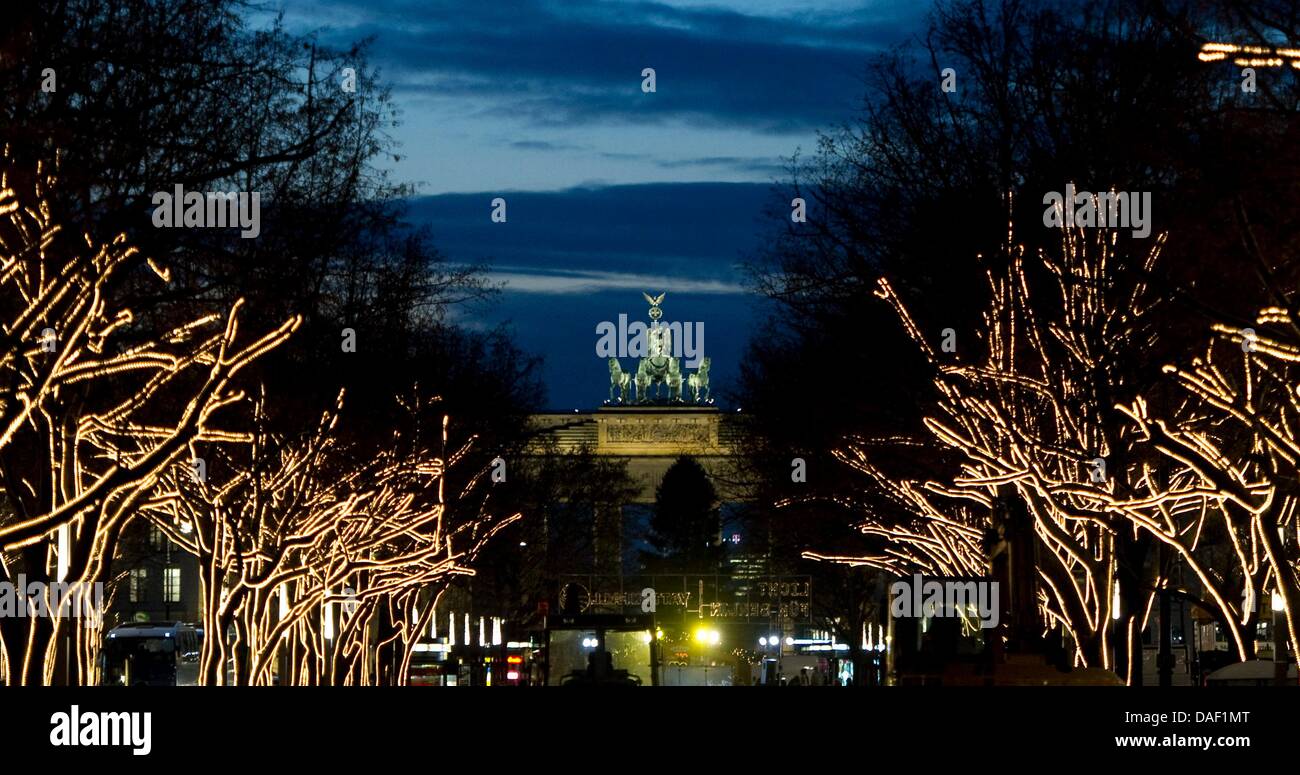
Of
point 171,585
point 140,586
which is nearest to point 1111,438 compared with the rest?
point 171,585

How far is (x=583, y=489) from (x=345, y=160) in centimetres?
6008

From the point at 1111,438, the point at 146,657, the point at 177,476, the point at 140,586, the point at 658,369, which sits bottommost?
the point at 146,657

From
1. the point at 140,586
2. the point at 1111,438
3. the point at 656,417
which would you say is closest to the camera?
the point at 1111,438

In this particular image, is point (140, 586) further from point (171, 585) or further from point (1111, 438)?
point (1111, 438)

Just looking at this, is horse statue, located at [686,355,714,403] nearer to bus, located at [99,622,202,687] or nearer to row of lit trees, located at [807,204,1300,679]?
bus, located at [99,622,202,687]

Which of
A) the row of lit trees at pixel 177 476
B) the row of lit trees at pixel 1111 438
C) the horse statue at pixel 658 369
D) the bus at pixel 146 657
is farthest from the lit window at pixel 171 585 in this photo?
the row of lit trees at pixel 1111 438

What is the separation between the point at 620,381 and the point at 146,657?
289 ft

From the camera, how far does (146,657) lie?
2803 inches

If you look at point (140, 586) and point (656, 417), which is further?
point (656, 417)

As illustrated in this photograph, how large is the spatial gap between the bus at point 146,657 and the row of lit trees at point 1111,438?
123ft

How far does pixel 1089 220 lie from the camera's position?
103 feet

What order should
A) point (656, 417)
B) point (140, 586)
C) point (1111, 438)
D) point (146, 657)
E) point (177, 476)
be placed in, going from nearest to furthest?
point (1111, 438) < point (177, 476) < point (146, 657) < point (140, 586) < point (656, 417)
